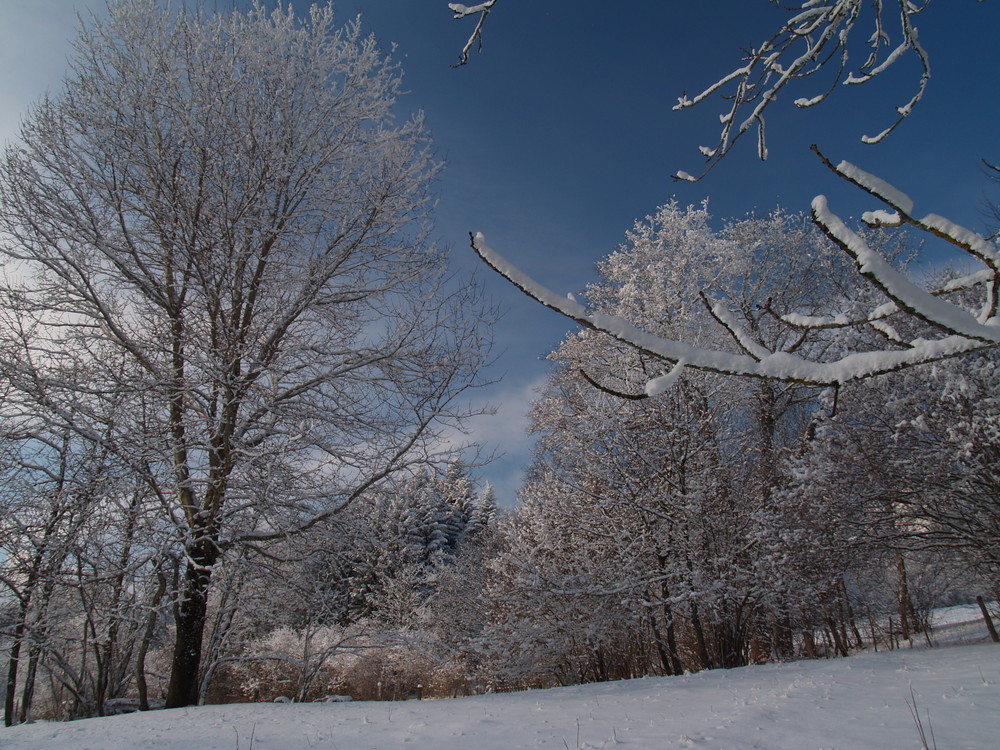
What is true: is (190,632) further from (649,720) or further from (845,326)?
(845,326)

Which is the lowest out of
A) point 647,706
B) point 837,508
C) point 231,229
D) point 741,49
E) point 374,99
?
point 647,706

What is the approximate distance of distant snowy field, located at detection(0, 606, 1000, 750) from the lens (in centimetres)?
295

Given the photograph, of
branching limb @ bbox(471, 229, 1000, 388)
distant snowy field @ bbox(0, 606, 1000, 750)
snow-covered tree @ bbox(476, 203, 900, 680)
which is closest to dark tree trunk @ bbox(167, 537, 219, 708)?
distant snowy field @ bbox(0, 606, 1000, 750)

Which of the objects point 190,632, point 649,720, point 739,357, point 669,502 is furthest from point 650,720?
point 669,502

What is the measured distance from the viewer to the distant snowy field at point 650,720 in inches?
116

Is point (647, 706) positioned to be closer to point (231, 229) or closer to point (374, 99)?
point (231, 229)

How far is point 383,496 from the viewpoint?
6828mm

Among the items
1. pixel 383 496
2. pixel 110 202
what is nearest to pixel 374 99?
pixel 110 202

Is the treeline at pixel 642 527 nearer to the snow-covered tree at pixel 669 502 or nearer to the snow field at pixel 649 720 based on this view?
the snow-covered tree at pixel 669 502

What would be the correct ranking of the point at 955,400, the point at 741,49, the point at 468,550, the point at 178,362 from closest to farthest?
the point at 741,49, the point at 178,362, the point at 955,400, the point at 468,550

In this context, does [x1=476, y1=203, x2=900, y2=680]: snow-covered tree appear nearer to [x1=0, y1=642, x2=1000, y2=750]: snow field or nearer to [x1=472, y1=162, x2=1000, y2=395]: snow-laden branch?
[x1=0, y1=642, x2=1000, y2=750]: snow field

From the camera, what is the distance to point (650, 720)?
3.62 metres

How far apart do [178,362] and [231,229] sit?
5.32ft

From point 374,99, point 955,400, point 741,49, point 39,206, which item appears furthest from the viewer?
point 374,99
